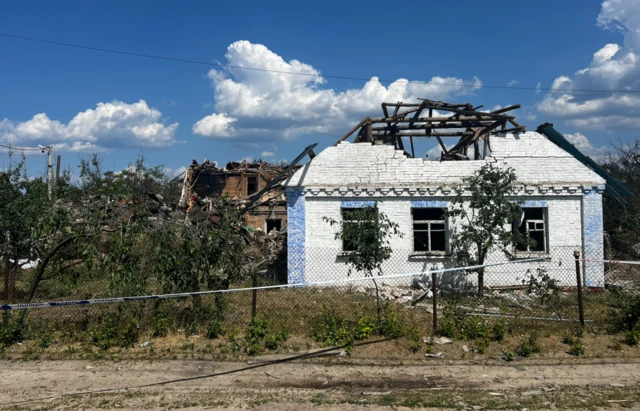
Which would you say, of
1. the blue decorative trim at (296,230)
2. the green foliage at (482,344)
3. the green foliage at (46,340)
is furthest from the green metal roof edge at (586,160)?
the green foliage at (46,340)

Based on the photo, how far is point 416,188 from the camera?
1355 cm

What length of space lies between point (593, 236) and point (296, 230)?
8.50 meters

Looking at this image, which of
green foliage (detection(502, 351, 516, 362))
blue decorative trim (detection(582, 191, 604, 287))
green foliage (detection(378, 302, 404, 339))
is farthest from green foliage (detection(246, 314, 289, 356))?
blue decorative trim (detection(582, 191, 604, 287))

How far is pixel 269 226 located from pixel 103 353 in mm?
14563

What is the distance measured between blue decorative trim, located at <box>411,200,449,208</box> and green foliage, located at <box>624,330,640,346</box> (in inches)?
250

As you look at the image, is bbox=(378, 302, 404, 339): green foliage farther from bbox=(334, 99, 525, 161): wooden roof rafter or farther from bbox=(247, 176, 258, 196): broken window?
bbox=(247, 176, 258, 196): broken window

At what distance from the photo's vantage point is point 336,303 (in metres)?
Answer: 11.1

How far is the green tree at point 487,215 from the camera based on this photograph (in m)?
11.7

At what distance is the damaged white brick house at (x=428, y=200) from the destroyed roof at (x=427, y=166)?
0.03 meters

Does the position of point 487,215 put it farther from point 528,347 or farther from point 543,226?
point 528,347

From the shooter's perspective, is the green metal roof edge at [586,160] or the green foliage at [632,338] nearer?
the green foliage at [632,338]

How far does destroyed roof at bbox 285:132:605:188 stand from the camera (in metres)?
13.6

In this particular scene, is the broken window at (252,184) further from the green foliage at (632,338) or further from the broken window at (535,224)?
the green foliage at (632,338)

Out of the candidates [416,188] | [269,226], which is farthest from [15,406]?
[269,226]
